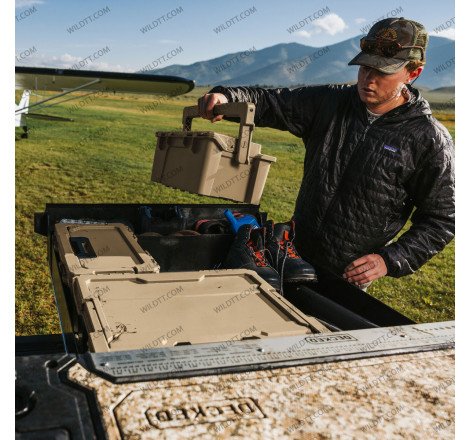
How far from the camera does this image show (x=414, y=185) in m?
3.59

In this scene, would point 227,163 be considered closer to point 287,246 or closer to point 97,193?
point 287,246

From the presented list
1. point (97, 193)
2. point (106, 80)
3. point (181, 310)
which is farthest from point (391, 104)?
point (106, 80)

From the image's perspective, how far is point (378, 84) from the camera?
136 inches

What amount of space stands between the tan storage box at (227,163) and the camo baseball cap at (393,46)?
0.81 meters

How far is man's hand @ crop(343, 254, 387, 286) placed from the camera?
3.40 meters

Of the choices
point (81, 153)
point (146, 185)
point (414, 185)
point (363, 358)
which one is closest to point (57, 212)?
point (414, 185)

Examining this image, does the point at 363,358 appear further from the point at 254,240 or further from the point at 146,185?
the point at 146,185

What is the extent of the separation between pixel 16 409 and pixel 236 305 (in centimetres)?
128

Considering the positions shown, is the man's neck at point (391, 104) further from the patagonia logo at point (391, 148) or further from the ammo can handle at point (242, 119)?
the ammo can handle at point (242, 119)

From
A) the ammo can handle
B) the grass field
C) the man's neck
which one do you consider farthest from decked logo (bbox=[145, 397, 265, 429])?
the grass field

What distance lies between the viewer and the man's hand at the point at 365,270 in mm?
3402

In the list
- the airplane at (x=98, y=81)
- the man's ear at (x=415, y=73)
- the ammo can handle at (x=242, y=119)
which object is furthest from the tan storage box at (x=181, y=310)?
the airplane at (x=98, y=81)

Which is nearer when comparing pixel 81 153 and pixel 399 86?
pixel 399 86

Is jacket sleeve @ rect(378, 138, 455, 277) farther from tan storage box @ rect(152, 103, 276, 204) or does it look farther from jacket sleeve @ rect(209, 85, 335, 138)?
tan storage box @ rect(152, 103, 276, 204)
